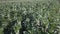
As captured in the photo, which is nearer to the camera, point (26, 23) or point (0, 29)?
point (0, 29)

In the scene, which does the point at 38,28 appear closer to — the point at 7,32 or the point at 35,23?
the point at 35,23

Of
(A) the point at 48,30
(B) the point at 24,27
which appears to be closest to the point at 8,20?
(B) the point at 24,27

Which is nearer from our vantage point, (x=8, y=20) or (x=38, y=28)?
(x=38, y=28)

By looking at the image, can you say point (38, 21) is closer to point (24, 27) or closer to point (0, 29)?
point (24, 27)

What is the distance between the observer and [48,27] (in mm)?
4215

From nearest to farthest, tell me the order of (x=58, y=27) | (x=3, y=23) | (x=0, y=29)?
(x=0, y=29)
(x=58, y=27)
(x=3, y=23)

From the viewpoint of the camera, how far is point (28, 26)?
4.18m

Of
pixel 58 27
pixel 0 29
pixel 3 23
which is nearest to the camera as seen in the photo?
pixel 0 29

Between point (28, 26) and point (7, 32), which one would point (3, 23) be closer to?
point (7, 32)

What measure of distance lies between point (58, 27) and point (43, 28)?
452mm

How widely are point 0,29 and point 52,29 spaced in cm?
112

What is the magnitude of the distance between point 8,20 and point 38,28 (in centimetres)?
108

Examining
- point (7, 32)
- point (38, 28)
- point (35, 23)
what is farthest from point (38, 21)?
point (7, 32)

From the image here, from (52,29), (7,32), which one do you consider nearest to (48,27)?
(52,29)
